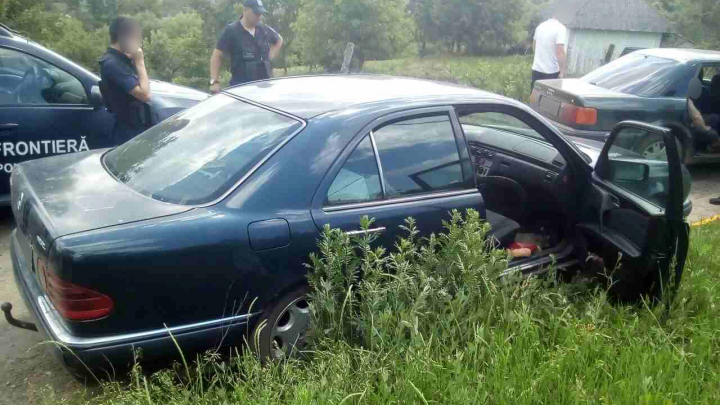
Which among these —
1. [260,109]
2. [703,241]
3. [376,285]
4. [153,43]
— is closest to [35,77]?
[260,109]

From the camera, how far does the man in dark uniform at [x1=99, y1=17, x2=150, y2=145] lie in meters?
5.41

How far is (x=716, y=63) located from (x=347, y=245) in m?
6.64

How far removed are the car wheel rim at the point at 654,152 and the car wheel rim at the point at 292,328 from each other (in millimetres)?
2196

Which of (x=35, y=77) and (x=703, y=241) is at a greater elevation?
(x=35, y=77)

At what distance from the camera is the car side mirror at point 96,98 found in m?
5.47

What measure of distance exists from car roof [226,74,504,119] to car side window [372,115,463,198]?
18cm

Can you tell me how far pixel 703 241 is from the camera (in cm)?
504

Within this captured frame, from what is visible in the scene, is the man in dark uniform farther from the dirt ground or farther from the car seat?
the car seat

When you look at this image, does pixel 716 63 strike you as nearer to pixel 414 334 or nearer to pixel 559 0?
pixel 414 334

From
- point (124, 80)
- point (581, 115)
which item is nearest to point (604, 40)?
point (581, 115)

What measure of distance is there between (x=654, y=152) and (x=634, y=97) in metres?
3.91

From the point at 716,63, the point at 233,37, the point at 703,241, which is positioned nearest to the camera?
the point at 703,241

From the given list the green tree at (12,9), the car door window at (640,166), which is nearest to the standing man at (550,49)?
the car door window at (640,166)

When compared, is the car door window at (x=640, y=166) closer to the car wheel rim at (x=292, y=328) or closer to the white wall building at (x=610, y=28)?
the car wheel rim at (x=292, y=328)
